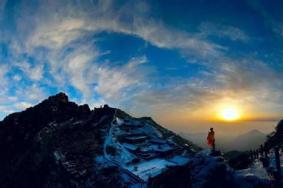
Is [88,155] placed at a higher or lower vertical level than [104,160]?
higher

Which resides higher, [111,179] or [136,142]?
[136,142]

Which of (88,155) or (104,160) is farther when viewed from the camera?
(88,155)

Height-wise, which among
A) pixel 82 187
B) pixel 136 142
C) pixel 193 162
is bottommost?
pixel 82 187

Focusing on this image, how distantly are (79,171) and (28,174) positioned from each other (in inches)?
1247

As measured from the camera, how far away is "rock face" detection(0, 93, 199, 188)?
158 metres

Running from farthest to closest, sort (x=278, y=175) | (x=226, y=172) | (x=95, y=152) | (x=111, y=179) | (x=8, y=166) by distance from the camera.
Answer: (x=8, y=166), (x=95, y=152), (x=111, y=179), (x=226, y=172), (x=278, y=175)

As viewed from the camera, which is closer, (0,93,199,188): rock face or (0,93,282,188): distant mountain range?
(0,93,282,188): distant mountain range

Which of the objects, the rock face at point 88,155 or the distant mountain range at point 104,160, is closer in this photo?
the distant mountain range at point 104,160

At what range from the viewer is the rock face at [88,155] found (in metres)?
158

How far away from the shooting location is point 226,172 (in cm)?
12700

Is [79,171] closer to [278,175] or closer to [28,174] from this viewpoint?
[28,174]

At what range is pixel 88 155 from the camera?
176375 millimetres

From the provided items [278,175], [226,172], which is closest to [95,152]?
[226,172]

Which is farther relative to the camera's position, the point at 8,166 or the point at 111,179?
the point at 8,166
